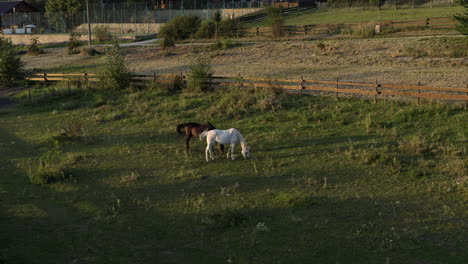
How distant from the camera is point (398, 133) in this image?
18.5 meters

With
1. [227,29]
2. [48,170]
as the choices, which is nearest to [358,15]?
[227,29]

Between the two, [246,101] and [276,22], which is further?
[276,22]

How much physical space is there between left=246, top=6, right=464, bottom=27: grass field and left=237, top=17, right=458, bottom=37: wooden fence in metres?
3.24

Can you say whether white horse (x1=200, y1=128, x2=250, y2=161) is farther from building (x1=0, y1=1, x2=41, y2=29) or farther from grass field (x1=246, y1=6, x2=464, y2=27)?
building (x1=0, y1=1, x2=41, y2=29)

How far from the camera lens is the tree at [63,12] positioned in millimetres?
74062

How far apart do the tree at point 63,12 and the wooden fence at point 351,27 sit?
33818 millimetres

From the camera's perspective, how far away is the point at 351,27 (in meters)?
46.8

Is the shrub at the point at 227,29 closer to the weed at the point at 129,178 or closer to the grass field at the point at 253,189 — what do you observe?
the grass field at the point at 253,189

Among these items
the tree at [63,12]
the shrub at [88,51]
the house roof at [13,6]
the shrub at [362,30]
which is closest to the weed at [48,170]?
the shrub at [362,30]

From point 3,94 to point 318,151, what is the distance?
24614 mm

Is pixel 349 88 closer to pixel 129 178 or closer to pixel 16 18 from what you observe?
pixel 129 178

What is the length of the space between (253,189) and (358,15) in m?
52.0

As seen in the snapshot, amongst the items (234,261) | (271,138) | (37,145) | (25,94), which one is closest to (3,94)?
(25,94)

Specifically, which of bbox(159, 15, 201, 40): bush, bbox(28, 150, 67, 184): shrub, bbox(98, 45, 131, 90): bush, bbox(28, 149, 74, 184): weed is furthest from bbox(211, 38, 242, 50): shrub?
bbox(28, 150, 67, 184): shrub
